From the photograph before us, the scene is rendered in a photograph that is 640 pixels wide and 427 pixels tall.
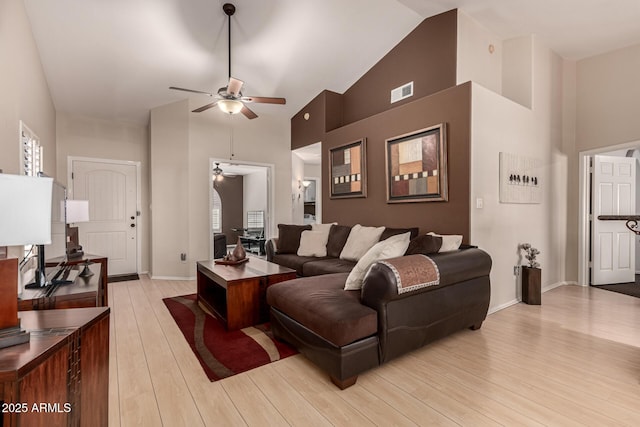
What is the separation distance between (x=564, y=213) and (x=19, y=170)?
651cm

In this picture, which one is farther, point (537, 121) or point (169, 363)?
point (537, 121)

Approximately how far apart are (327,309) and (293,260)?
2.04m

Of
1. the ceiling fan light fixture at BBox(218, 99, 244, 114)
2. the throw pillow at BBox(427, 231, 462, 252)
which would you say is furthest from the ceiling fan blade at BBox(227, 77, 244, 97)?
the throw pillow at BBox(427, 231, 462, 252)

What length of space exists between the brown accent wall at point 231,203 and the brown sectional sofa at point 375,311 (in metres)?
8.26

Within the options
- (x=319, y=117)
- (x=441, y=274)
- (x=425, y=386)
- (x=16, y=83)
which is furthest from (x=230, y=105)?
(x=425, y=386)

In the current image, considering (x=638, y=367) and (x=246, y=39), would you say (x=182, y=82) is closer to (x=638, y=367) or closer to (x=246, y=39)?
(x=246, y=39)

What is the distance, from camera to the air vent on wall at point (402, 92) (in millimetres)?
4078

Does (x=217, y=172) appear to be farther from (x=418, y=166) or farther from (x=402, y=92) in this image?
(x=418, y=166)

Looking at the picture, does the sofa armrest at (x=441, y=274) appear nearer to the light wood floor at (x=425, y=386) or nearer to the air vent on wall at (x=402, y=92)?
the light wood floor at (x=425, y=386)

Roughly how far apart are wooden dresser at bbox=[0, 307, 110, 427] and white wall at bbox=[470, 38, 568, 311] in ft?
10.3

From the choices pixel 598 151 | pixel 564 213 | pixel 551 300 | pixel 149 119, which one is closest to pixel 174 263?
pixel 149 119

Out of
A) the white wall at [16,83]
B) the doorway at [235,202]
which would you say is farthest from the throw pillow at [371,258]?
the doorway at [235,202]

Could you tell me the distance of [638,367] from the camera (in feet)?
7.11

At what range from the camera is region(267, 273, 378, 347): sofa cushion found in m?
1.86
